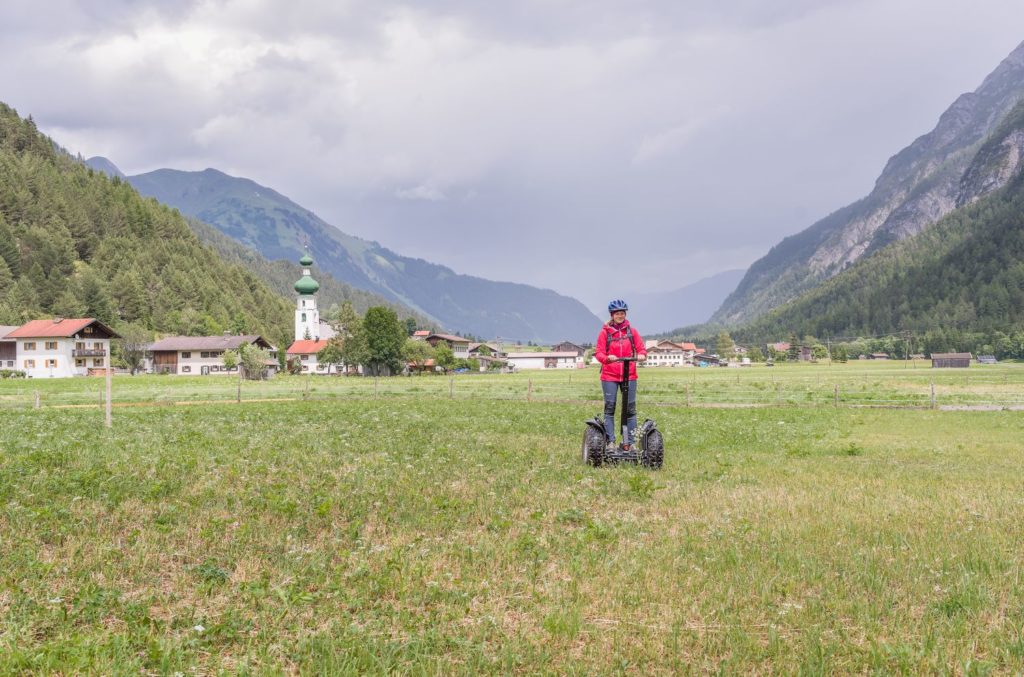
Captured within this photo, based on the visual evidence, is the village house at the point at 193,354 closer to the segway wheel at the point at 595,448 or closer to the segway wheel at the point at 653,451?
the segway wheel at the point at 595,448

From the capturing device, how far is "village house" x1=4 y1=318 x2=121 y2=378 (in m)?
115

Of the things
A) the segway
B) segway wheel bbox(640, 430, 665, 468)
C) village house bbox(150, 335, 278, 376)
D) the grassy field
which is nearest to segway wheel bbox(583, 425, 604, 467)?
the segway

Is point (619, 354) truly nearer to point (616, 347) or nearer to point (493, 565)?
point (616, 347)

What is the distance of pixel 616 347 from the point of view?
571 inches

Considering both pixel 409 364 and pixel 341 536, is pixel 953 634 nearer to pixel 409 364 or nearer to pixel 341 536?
pixel 341 536

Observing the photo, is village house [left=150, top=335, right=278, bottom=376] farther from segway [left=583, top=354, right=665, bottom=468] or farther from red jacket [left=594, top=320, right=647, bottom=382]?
red jacket [left=594, top=320, right=647, bottom=382]

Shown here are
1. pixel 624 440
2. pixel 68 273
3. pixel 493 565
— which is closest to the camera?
pixel 493 565

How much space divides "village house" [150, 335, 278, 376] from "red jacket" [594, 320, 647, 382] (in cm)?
14292

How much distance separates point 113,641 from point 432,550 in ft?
11.9

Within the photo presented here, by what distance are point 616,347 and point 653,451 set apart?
102 inches

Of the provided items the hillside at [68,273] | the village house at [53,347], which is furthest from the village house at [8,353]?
the hillside at [68,273]

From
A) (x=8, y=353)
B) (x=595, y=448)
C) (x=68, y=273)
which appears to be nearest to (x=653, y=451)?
(x=595, y=448)

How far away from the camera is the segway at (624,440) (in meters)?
14.8

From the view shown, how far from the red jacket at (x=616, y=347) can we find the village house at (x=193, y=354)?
143 meters
